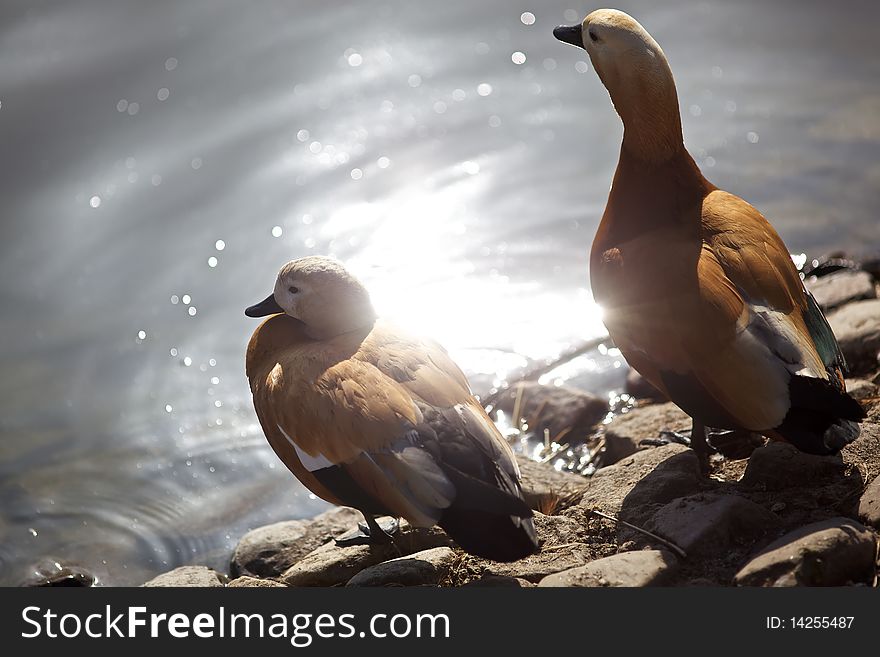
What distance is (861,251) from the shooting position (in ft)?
23.2

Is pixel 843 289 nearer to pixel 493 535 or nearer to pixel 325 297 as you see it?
pixel 325 297

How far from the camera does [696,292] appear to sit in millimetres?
3928

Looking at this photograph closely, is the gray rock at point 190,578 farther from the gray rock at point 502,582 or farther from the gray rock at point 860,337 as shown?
the gray rock at point 860,337

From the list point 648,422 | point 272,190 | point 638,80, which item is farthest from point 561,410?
point 272,190

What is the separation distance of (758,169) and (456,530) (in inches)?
206

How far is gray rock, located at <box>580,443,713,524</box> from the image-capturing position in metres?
4.16

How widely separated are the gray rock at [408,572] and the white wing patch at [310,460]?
0.43 m

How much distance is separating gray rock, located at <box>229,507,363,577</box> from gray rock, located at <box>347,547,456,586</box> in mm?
820

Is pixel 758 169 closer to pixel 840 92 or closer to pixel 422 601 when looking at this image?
pixel 840 92

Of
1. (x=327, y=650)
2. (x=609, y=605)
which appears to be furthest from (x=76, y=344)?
(x=609, y=605)

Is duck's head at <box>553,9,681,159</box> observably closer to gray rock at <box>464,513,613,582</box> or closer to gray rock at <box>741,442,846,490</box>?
gray rock at <box>741,442,846,490</box>

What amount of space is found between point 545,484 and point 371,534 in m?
0.81

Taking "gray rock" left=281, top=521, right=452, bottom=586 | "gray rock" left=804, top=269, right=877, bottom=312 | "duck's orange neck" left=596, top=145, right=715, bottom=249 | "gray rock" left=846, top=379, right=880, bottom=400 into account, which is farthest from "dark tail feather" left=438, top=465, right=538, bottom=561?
"gray rock" left=804, top=269, right=877, bottom=312

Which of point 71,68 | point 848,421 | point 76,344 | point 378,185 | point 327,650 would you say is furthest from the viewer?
point 71,68
